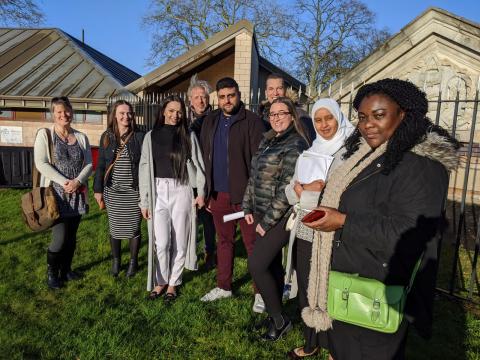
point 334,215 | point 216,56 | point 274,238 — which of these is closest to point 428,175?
point 334,215

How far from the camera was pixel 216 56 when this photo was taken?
460 inches

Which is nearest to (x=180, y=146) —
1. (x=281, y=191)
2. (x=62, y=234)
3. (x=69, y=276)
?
(x=281, y=191)

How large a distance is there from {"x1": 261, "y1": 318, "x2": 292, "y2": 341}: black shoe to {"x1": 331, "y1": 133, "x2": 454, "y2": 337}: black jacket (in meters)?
1.55

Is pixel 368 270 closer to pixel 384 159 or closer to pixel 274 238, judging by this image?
pixel 384 159

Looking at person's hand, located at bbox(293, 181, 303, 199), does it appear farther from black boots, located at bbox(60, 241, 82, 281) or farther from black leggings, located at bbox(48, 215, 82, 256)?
black boots, located at bbox(60, 241, 82, 281)

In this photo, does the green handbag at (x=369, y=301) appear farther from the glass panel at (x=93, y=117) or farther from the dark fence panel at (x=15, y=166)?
the glass panel at (x=93, y=117)

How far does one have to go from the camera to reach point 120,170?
387 cm

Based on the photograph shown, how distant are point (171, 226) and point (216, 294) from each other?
2.91 feet

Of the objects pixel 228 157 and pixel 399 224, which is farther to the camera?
pixel 228 157

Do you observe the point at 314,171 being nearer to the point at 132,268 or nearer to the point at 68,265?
the point at 132,268

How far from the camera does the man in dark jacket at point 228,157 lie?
3.34m

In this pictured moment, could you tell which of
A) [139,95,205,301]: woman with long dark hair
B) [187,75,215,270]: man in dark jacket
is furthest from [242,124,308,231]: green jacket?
[187,75,215,270]: man in dark jacket

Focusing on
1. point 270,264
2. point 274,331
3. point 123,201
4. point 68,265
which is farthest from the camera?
point 68,265

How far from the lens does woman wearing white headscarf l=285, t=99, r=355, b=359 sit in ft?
7.33
